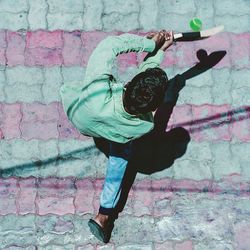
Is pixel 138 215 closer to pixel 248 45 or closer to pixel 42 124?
pixel 42 124

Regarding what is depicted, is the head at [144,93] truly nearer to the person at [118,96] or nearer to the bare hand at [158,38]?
the person at [118,96]

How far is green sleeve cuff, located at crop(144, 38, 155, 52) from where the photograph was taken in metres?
4.00

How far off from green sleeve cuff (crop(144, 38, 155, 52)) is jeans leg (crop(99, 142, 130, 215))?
81 centimetres

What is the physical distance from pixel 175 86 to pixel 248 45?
840mm

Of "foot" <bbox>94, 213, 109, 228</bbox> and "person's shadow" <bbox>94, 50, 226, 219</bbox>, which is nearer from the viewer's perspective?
"foot" <bbox>94, 213, 109, 228</bbox>

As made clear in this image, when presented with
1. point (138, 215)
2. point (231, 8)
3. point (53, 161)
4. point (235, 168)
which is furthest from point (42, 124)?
point (231, 8)

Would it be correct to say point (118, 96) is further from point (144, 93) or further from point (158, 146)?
point (158, 146)

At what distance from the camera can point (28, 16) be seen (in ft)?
16.8

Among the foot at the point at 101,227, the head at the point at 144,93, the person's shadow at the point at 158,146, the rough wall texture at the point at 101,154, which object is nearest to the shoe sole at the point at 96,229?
the foot at the point at 101,227

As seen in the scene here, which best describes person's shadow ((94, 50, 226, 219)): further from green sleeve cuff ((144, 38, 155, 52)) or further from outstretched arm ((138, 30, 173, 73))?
green sleeve cuff ((144, 38, 155, 52))

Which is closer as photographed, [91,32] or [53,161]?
[53,161]

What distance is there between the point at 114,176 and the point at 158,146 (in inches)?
26.6

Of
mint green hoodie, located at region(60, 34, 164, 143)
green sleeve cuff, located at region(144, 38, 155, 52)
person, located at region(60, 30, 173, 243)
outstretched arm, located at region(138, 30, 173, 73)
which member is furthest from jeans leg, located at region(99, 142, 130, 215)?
green sleeve cuff, located at region(144, 38, 155, 52)

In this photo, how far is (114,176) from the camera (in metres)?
4.40
